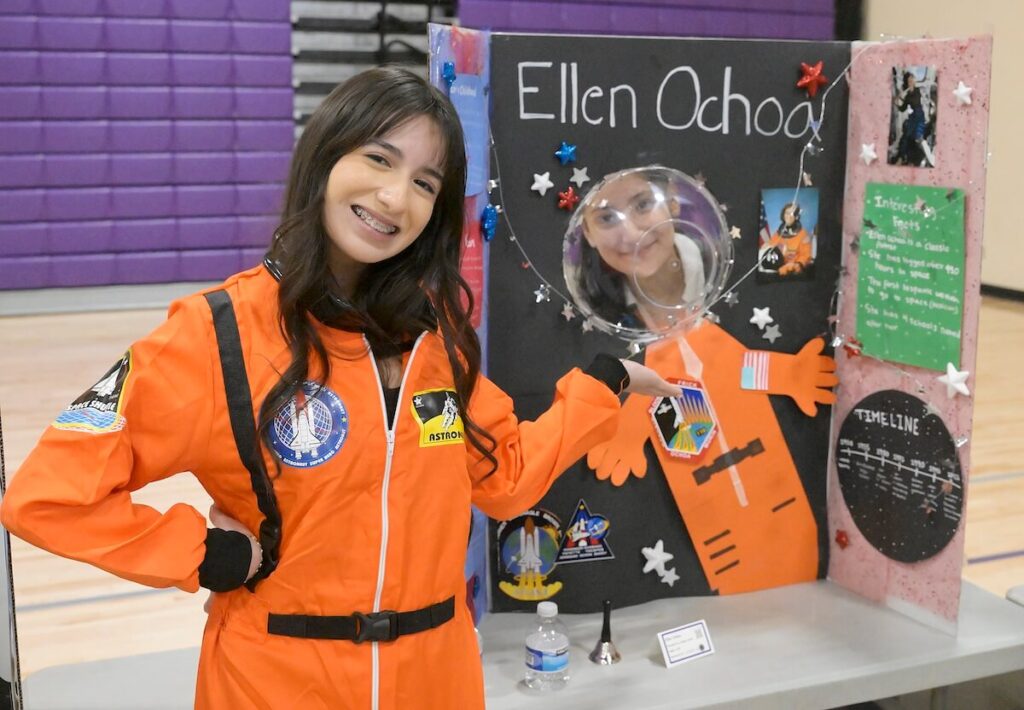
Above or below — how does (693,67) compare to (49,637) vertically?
above

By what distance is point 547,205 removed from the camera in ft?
6.51

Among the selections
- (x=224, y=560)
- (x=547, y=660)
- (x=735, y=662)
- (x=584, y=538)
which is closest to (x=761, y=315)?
(x=584, y=538)

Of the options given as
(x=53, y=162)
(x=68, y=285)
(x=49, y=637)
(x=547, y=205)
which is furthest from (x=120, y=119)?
(x=547, y=205)

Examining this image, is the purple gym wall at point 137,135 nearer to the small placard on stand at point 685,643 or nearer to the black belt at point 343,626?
the small placard on stand at point 685,643

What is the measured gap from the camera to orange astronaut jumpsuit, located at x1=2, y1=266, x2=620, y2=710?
43.4 inches

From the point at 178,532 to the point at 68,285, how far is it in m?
5.15

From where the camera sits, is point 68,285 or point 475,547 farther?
point 68,285

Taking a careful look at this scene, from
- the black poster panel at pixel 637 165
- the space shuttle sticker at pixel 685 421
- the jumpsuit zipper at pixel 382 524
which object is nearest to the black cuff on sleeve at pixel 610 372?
the jumpsuit zipper at pixel 382 524

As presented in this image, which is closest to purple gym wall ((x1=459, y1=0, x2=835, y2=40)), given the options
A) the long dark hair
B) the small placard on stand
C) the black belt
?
the small placard on stand

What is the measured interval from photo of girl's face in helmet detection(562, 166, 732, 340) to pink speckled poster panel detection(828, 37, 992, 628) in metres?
0.36

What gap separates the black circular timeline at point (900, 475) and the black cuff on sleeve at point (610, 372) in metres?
0.83

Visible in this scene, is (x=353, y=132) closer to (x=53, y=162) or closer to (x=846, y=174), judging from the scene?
(x=846, y=174)

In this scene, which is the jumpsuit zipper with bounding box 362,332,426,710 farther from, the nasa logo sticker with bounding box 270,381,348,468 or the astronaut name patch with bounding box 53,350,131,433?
the astronaut name patch with bounding box 53,350,131,433

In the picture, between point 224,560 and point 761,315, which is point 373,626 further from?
point 761,315
